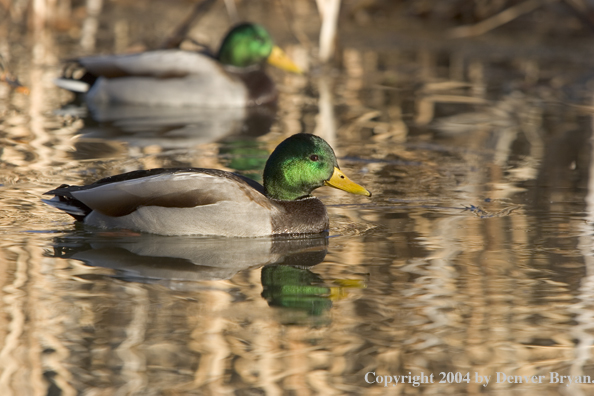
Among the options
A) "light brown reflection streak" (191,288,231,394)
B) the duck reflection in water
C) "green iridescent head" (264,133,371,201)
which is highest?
"green iridescent head" (264,133,371,201)

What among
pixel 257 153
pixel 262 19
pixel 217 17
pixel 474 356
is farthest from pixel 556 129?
pixel 217 17

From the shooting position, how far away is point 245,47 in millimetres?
12273

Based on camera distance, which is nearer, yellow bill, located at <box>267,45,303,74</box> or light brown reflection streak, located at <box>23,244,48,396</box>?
light brown reflection streak, located at <box>23,244,48,396</box>

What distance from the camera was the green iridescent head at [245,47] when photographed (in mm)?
12250

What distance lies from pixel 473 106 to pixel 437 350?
25.8ft

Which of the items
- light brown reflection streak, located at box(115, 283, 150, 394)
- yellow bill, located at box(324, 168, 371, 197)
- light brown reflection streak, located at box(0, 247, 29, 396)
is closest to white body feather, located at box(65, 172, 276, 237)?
yellow bill, located at box(324, 168, 371, 197)

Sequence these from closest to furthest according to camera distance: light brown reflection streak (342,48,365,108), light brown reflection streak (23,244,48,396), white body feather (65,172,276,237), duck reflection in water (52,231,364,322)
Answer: light brown reflection streak (23,244,48,396), duck reflection in water (52,231,364,322), white body feather (65,172,276,237), light brown reflection streak (342,48,365,108)

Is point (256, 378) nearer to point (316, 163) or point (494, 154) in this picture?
point (316, 163)

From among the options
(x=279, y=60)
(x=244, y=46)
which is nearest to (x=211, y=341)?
(x=244, y=46)

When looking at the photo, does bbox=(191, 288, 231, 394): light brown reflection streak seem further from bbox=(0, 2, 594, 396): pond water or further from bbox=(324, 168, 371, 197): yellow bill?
bbox=(324, 168, 371, 197): yellow bill

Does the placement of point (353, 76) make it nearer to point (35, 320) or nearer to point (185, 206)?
point (185, 206)

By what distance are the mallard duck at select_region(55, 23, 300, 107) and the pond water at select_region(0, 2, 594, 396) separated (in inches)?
34.4

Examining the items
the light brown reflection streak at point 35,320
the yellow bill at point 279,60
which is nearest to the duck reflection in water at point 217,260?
the light brown reflection streak at point 35,320

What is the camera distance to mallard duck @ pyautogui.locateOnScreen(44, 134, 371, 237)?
20.3 feet
